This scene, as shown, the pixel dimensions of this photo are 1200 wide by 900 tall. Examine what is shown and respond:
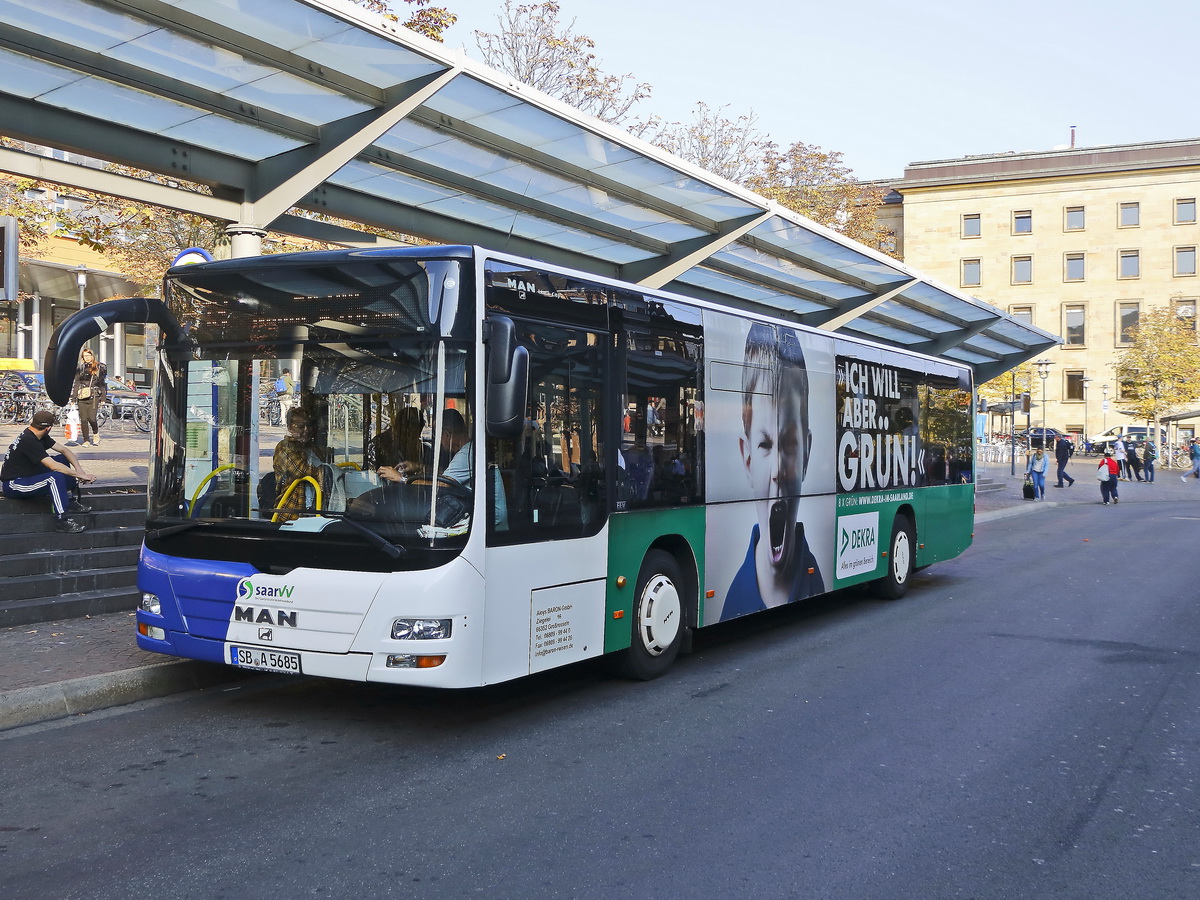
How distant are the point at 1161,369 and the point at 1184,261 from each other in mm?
19933

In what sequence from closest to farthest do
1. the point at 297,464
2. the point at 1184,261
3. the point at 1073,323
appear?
1. the point at 297,464
2. the point at 1184,261
3. the point at 1073,323

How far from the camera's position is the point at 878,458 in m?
11.9

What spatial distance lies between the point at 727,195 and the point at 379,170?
4.23m

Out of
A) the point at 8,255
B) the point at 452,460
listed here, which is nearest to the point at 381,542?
the point at 452,460

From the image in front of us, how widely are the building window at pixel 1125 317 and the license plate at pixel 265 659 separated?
250 ft

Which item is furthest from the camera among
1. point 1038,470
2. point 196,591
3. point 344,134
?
point 1038,470

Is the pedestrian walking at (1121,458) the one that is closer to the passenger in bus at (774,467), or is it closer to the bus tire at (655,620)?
the passenger in bus at (774,467)

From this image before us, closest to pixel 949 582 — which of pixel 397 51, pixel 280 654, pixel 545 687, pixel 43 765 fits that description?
pixel 545 687

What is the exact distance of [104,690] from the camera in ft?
23.1

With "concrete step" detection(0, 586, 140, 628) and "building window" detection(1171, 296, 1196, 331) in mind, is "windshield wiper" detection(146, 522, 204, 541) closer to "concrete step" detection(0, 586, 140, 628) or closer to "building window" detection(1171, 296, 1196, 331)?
"concrete step" detection(0, 586, 140, 628)

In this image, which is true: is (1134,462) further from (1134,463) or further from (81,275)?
(81,275)

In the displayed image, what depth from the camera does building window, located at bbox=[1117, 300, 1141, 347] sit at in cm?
7331

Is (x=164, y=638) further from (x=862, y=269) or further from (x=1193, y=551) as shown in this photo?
(x=1193, y=551)

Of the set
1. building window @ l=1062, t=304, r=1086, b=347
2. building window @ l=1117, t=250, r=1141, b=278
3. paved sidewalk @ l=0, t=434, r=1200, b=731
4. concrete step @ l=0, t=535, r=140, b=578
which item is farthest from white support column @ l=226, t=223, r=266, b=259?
building window @ l=1117, t=250, r=1141, b=278
